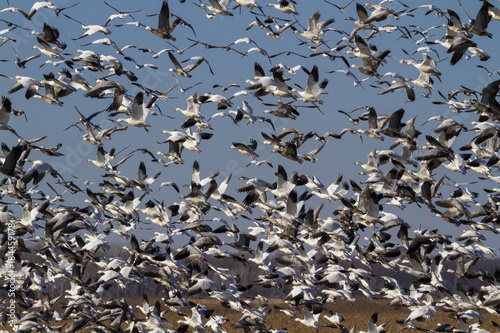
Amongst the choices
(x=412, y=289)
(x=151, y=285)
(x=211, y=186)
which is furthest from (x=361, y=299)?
(x=211, y=186)

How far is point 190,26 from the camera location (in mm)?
18609

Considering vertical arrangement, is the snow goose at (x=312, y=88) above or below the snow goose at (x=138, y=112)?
above

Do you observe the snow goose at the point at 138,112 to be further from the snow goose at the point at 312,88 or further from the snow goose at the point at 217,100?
the snow goose at the point at 312,88

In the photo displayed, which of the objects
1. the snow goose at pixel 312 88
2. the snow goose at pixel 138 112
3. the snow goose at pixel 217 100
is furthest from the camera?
the snow goose at pixel 217 100

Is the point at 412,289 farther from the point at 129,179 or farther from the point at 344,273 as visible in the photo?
the point at 129,179

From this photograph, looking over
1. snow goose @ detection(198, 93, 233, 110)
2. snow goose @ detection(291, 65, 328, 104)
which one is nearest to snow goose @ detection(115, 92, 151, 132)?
snow goose @ detection(198, 93, 233, 110)

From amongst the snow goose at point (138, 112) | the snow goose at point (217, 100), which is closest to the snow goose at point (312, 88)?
the snow goose at point (217, 100)

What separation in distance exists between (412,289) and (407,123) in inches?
211

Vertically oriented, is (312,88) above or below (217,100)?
above

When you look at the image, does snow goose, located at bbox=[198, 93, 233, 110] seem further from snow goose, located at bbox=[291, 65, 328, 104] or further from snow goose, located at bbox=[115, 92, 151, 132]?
snow goose, located at bbox=[291, 65, 328, 104]

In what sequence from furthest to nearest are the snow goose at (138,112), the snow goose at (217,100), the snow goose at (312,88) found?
the snow goose at (217,100) < the snow goose at (312,88) < the snow goose at (138,112)

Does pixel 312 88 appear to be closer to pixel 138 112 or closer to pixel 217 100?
pixel 217 100

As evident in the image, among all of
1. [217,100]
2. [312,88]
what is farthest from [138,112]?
[312,88]

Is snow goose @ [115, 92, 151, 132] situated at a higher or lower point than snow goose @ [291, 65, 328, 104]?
lower
